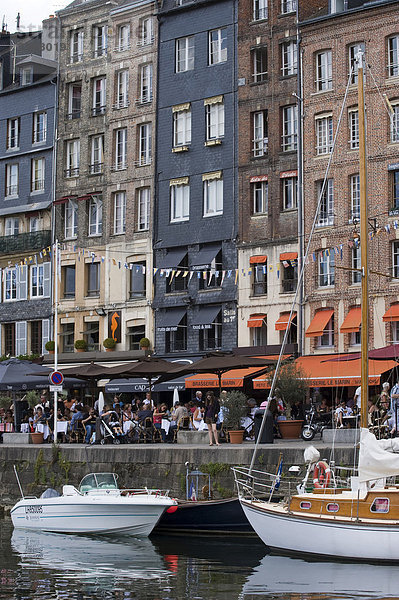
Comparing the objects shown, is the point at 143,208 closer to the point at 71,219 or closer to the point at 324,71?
the point at 71,219

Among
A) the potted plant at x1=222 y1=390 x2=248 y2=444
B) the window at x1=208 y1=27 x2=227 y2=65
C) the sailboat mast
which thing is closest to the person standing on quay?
the potted plant at x1=222 y1=390 x2=248 y2=444

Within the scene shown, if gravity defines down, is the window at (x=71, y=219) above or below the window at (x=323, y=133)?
below

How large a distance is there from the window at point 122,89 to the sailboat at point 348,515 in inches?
1284

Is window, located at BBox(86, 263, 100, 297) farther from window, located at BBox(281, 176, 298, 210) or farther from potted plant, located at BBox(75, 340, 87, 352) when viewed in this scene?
window, located at BBox(281, 176, 298, 210)

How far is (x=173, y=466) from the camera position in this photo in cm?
3156

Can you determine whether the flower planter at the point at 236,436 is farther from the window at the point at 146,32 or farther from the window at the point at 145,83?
the window at the point at 146,32

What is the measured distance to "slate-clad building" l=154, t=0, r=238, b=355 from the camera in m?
50.4

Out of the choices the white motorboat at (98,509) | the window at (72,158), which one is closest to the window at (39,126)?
the window at (72,158)

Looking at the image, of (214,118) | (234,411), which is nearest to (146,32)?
(214,118)

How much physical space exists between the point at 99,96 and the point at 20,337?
41.7 feet

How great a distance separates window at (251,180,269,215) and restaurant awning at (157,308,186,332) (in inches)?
224

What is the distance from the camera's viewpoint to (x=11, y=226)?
59656 mm

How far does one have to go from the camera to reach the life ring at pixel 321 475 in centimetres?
2506

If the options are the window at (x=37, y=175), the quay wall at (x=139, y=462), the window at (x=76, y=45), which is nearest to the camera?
the quay wall at (x=139, y=462)
